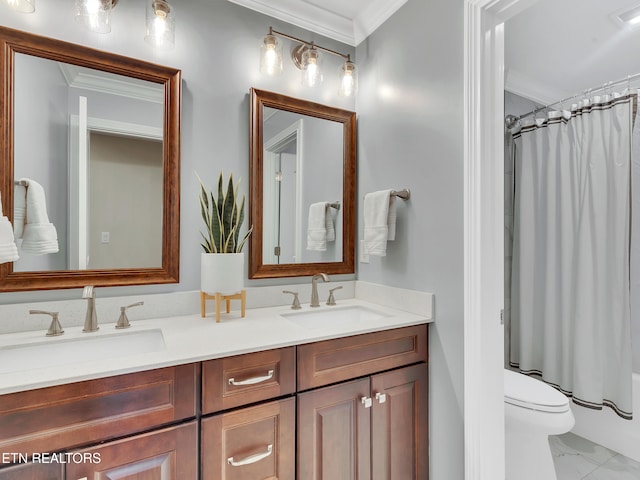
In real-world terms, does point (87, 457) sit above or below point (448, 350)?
below

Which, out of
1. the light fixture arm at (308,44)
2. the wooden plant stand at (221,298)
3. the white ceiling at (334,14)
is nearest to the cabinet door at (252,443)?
the wooden plant stand at (221,298)

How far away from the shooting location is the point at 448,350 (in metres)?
A: 1.35

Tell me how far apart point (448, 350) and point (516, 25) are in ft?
5.77

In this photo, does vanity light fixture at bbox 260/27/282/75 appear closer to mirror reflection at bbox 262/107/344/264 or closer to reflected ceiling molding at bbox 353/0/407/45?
mirror reflection at bbox 262/107/344/264

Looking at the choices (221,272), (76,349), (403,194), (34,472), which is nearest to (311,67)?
(403,194)

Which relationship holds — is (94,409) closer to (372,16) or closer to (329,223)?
(329,223)

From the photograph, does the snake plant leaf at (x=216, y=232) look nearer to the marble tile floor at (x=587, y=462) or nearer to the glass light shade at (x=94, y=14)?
the glass light shade at (x=94, y=14)

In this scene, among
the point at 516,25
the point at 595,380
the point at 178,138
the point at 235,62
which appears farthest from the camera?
the point at 595,380

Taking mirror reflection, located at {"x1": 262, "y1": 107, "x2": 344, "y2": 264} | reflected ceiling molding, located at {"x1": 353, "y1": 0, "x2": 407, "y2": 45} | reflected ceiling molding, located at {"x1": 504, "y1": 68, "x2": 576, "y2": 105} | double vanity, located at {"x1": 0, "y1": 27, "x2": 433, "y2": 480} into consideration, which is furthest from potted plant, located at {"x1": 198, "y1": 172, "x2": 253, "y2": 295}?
reflected ceiling molding, located at {"x1": 504, "y1": 68, "x2": 576, "y2": 105}

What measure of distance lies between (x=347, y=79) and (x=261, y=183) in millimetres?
778

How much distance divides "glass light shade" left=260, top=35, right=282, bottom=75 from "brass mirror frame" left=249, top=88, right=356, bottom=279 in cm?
11

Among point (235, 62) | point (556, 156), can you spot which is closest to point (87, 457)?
point (235, 62)

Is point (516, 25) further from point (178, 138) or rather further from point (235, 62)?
point (178, 138)

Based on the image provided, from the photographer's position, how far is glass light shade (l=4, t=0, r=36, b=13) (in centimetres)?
111
